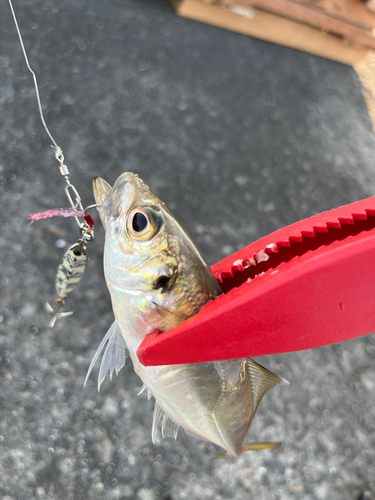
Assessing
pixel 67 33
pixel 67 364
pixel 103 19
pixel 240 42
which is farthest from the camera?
pixel 240 42

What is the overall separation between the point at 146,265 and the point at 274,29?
8.60 feet

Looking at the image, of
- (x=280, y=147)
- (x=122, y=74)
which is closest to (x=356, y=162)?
(x=280, y=147)

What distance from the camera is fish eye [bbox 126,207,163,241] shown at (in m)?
0.64

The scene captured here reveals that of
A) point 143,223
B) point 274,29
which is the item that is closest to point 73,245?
point 143,223

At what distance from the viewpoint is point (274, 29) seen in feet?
8.31

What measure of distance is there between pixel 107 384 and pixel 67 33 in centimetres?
190

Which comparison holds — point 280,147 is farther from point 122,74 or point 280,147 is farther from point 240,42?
point 122,74

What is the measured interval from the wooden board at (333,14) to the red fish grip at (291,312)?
2.45 m

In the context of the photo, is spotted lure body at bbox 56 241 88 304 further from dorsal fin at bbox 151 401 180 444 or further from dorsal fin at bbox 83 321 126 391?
dorsal fin at bbox 151 401 180 444

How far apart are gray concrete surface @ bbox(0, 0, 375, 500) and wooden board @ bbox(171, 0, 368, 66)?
75mm

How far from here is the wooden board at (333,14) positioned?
2361 millimetres

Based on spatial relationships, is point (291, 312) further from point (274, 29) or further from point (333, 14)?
point (333, 14)

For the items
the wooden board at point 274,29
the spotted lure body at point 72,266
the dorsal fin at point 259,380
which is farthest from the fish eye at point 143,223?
the wooden board at point 274,29

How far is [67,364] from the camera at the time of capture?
1337 mm
